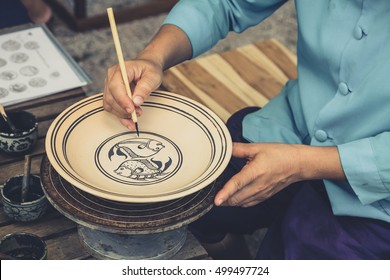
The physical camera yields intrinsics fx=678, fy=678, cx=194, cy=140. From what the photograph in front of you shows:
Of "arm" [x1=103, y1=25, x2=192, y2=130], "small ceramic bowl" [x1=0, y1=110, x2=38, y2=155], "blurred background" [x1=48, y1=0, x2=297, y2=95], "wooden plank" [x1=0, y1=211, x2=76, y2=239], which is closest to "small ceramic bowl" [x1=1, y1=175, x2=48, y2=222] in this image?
"wooden plank" [x1=0, y1=211, x2=76, y2=239]

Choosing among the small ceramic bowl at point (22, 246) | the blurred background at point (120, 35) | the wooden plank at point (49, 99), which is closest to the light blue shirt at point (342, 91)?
the wooden plank at point (49, 99)

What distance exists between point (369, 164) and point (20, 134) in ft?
2.52

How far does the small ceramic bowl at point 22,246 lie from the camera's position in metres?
1.30

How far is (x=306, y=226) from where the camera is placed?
1.60 metres

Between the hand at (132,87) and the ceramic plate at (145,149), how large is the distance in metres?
0.04

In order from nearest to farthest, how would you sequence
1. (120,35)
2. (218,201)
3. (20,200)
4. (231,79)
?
(218,201) < (20,200) < (231,79) < (120,35)

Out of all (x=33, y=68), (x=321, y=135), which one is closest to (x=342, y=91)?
(x=321, y=135)

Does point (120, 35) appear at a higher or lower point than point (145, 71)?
lower

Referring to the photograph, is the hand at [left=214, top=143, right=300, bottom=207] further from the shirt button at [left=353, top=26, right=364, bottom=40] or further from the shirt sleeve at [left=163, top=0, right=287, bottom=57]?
the shirt sleeve at [left=163, top=0, right=287, bottom=57]

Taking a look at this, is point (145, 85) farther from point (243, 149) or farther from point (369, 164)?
point (369, 164)

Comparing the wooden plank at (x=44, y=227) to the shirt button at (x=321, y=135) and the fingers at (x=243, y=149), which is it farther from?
the shirt button at (x=321, y=135)
